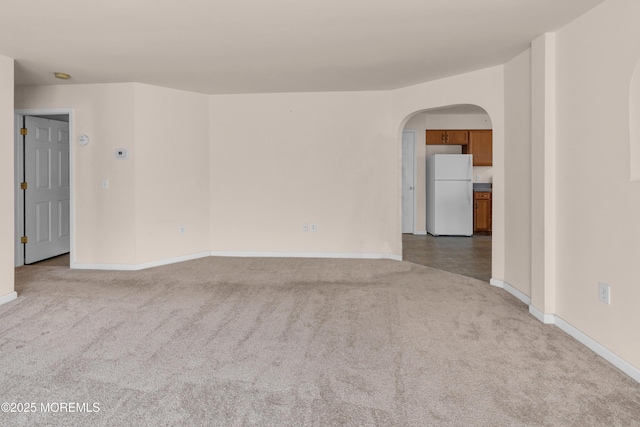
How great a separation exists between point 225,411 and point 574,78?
291 cm

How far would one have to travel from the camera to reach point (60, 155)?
18.5 ft

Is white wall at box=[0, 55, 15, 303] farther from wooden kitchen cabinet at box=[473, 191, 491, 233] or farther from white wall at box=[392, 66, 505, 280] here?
wooden kitchen cabinet at box=[473, 191, 491, 233]

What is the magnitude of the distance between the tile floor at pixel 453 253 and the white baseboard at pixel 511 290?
0.80 feet

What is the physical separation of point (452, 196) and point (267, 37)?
17.8 feet

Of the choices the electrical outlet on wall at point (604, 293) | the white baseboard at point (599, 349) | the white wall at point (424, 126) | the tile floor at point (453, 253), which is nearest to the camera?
the white baseboard at point (599, 349)

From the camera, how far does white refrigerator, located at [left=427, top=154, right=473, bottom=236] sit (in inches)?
304

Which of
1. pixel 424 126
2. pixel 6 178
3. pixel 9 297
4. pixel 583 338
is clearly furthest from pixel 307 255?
pixel 424 126

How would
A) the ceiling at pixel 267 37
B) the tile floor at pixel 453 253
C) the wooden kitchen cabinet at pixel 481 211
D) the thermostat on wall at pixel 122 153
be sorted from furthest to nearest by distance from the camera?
the wooden kitchen cabinet at pixel 481 211
the tile floor at pixel 453 253
the thermostat on wall at pixel 122 153
the ceiling at pixel 267 37

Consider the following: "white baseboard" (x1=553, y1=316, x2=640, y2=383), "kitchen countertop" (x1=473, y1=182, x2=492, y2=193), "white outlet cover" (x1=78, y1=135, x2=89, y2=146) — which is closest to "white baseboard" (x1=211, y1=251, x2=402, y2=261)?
"white outlet cover" (x1=78, y1=135, x2=89, y2=146)

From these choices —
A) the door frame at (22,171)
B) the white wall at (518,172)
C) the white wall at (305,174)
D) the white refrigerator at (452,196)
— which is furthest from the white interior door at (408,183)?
the door frame at (22,171)

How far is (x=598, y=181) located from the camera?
2.50 metres

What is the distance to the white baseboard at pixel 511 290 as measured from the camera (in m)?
3.52

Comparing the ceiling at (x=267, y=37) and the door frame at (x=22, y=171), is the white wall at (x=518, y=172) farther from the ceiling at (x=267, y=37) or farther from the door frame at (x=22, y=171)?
the door frame at (x=22, y=171)

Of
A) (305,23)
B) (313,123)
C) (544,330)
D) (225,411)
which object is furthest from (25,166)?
(544,330)
